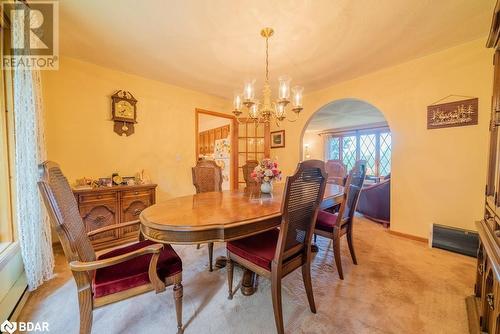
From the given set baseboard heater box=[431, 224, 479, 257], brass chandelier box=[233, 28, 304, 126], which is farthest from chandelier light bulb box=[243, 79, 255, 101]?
baseboard heater box=[431, 224, 479, 257]

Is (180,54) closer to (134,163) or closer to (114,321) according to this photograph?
(134,163)

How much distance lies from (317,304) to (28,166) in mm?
2608

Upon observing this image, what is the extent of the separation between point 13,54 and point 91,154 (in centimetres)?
139

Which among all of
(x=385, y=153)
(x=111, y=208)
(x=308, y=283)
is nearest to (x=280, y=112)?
(x=308, y=283)

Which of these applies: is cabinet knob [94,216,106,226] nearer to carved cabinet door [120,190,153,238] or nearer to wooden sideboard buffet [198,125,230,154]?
carved cabinet door [120,190,153,238]

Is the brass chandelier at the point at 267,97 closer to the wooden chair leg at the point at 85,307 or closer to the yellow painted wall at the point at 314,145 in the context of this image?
the wooden chair leg at the point at 85,307

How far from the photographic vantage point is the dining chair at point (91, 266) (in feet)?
3.22

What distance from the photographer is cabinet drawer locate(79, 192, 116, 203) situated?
92.4 inches

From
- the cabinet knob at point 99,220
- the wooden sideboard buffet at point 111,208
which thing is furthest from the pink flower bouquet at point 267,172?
the cabinet knob at point 99,220

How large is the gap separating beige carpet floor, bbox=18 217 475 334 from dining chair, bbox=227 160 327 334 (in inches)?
8.9

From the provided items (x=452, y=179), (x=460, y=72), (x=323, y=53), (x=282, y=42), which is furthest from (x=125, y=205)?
(x=460, y=72)

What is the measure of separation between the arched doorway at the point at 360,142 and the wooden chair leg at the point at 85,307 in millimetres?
3789

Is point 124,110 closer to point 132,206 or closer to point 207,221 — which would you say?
point 132,206

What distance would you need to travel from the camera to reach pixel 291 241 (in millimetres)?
1315
